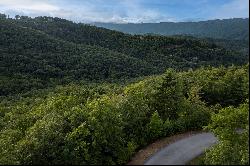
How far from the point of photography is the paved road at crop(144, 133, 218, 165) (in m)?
25.5

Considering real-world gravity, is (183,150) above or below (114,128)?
below

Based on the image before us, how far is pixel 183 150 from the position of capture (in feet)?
107

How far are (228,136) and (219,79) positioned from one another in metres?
34.4

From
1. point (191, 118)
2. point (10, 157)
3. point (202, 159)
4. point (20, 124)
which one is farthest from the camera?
point (20, 124)

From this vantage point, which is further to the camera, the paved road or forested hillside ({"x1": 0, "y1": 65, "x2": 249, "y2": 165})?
forested hillside ({"x1": 0, "y1": 65, "x2": 249, "y2": 165})

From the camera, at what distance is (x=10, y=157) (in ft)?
104

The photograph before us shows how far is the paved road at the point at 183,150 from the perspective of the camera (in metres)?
25.5

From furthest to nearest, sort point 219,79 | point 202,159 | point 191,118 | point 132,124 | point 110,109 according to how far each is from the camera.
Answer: point 219,79, point 191,118, point 132,124, point 110,109, point 202,159

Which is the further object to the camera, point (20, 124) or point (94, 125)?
point (20, 124)

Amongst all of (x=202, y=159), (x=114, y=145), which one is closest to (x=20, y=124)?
(x=114, y=145)

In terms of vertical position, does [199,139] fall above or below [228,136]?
below

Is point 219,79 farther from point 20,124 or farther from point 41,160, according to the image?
point 41,160

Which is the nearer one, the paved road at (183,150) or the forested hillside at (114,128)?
the paved road at (183,150)

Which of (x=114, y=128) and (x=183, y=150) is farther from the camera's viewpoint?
(x=114, y=128)
